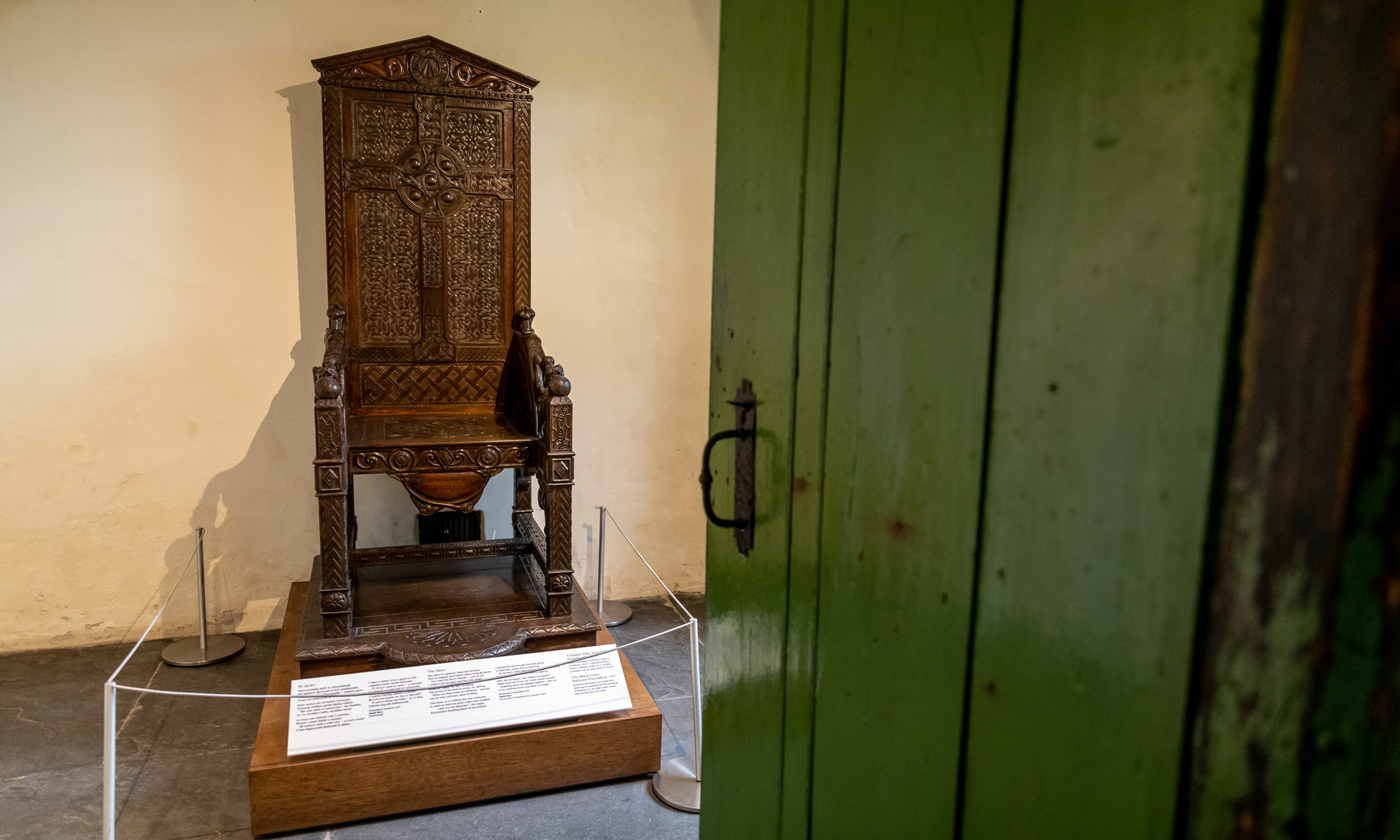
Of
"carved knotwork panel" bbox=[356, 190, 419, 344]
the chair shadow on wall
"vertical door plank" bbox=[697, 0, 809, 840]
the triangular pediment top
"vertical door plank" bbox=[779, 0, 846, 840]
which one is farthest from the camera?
the chair shadow on wall

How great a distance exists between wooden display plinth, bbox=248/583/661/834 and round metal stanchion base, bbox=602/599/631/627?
3.65 feet

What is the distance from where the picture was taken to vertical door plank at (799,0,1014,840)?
0.76 m

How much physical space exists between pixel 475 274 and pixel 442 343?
30cm

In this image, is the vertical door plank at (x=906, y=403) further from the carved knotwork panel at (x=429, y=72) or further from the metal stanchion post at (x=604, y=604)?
the metal stanchion post at (x=604, y=604)

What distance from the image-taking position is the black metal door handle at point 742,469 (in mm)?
1238

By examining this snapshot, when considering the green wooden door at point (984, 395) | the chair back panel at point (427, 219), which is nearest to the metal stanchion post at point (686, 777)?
the green wooden door at point (984, 395)

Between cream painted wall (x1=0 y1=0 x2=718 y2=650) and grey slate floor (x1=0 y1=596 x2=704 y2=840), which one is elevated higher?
cream painted wall (x1=0 y1=0 x2=718 y2=650)

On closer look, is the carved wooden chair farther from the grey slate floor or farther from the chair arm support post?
the grey slate floor

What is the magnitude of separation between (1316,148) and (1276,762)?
0.33 metres

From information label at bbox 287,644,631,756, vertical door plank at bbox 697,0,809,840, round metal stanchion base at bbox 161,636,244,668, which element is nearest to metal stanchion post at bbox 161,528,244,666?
round metal stanchion base at bbox 161,636,244,668

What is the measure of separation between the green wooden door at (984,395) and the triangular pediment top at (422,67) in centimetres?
236

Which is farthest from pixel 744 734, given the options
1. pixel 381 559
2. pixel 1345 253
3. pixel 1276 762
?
pixel 381 559

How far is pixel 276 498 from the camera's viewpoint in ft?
11.9

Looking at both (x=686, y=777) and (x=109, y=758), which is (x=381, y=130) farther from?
(x=686, y=777)
